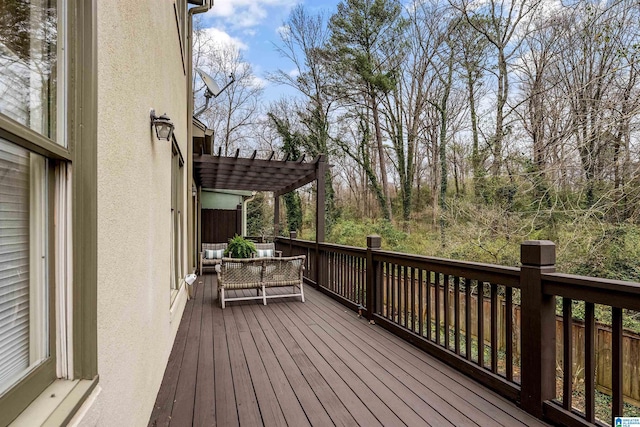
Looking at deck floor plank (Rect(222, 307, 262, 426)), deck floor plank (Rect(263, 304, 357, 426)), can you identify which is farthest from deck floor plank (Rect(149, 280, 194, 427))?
deck floor plank (Rect(263, 304, 357, 426))

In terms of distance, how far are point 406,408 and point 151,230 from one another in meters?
2.10

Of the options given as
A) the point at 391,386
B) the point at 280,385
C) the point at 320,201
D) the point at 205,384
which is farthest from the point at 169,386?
the point at 320,201

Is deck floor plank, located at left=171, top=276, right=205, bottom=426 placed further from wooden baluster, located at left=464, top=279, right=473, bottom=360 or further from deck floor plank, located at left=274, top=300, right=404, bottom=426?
wooden baluster, located at left=464, top=279, right=473, bottom=360

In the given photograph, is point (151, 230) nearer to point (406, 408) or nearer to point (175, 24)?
point (406, 408)

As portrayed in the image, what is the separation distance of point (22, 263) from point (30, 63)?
499 millimetres

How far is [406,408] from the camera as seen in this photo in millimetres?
2400

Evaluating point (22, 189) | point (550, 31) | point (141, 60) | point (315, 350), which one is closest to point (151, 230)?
point (141, 60)

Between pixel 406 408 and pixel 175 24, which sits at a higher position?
pixel 175 24

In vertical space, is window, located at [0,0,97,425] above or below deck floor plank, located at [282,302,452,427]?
above

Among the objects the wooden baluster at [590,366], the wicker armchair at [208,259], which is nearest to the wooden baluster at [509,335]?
the wooden baluster at [590,366]

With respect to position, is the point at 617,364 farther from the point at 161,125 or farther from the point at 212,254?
the point at 212,254

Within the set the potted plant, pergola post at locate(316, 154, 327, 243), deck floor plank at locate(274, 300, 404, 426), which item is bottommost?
deck floor plank at locate(274, 300, 404, 426)

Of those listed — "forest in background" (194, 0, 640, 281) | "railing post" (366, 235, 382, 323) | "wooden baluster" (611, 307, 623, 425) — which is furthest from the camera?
"forest in background" (194, 0, 640, 281)

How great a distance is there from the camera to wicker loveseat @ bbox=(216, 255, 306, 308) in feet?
17.1
